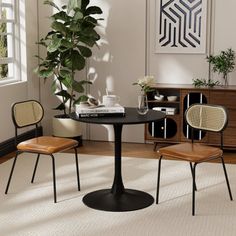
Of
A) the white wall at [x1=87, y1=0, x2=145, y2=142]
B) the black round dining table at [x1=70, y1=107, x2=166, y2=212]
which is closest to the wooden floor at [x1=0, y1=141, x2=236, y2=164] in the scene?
Answer: the white wall at [x1=87, y1=0, x2=145, y2=142]

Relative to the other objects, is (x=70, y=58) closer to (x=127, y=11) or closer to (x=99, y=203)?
(x=127, y=11)

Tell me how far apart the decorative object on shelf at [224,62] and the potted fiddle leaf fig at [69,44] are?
4.63 feet

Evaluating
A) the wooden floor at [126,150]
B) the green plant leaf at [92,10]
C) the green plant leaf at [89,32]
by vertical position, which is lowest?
the wooden floor at [126,150]

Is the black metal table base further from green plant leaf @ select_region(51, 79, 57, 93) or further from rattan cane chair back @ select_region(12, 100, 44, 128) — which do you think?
green plant leaf @ select_region(51, 79, 57, 93)

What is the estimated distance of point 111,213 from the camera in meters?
3.84

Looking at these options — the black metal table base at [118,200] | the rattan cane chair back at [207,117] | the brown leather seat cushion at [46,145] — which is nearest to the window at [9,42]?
the brown leather seat cushion at [46,145]

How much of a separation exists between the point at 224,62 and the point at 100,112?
2.39 m

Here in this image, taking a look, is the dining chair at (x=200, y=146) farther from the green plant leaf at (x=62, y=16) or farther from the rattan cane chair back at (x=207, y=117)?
the green plant leaf at (x=62, y=16)

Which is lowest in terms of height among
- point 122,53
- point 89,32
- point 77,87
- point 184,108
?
point 184,108

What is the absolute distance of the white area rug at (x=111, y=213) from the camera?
3.54 meters

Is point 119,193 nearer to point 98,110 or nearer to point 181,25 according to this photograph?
point 98,110

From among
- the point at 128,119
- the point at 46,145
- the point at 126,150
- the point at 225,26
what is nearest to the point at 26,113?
the point at 46,145

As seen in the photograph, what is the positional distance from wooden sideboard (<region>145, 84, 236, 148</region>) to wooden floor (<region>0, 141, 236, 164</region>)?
0.16 m

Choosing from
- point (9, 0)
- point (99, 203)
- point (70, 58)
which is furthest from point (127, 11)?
point (99, 203)
